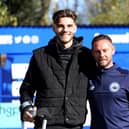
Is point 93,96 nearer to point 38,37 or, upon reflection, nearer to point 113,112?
point 113,112

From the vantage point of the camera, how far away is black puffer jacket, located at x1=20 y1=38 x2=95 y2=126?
16.1ft

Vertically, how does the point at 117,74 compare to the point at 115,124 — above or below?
above

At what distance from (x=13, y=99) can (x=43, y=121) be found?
24.8 feet

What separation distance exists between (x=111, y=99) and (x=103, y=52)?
0.37 meters

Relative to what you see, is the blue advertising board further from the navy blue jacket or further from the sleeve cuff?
the navy blue jacket

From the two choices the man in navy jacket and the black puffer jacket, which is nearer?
the man in navy jacket

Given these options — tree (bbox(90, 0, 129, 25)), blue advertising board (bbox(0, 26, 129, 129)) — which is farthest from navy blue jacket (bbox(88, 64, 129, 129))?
tree (bbox(90, 0, 129, 25))

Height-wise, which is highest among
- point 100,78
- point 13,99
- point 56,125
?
point 100,78

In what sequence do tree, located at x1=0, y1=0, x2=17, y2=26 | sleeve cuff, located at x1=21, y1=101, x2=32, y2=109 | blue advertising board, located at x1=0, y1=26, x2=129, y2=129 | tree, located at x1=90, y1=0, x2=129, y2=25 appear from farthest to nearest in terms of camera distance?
tree, located at x1=90, y1=0, x2=129, y2=25 → tree, located at x1=0, y1=0, x2=17, y2=26 → blue advertising board, located at x1=0, y1=26, x2=129, y2=129 → sleeve cuff, located at x1=21, y1=101, x2=32, y2=109

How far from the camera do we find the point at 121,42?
494 inches

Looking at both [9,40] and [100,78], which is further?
[9,40]

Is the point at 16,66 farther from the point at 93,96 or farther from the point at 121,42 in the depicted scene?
the point at 93,96

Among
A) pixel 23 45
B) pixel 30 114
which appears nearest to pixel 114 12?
pixel 23 45

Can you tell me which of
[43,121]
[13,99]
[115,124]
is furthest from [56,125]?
[13,99]
